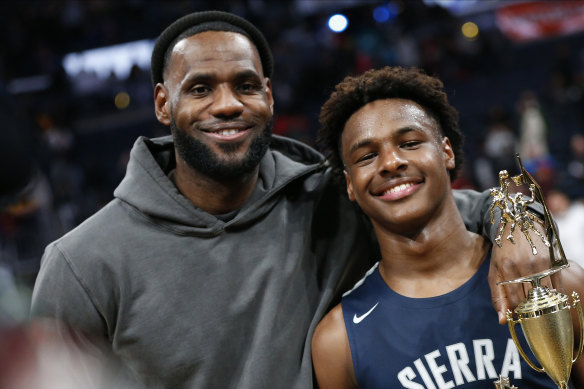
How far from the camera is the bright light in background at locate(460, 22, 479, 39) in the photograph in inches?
534

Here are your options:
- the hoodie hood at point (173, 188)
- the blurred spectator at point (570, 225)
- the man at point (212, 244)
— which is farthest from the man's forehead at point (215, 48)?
the blurred spectator at point (570, 225)

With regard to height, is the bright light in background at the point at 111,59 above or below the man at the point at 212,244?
above

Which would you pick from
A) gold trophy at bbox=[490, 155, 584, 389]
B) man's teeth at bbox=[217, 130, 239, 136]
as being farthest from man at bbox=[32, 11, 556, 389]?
gold trophy at bbox=[490, 155, 584, 389]

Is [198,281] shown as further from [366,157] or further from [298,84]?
[298,84]

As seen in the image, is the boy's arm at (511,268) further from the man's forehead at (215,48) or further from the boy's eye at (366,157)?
the man's forehead at (215,48)

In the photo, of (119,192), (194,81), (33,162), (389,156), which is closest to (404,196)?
(389,156)

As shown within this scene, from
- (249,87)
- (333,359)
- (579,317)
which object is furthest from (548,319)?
(249,87)

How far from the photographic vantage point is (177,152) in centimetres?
268

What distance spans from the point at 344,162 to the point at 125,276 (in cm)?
94

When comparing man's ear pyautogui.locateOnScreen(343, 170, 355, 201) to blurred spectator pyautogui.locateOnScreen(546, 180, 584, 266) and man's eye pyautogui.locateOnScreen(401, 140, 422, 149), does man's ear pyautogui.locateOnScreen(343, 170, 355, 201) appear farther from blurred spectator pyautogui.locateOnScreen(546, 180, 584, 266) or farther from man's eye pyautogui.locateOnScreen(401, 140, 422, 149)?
blurred spectator pyautogui.locateOnScreen(546, 180, 584, 266)

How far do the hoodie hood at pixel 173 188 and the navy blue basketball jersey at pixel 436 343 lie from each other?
0.57m

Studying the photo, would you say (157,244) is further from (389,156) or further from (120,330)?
(389,156)

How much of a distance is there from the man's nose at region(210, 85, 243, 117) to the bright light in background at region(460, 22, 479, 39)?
11841 millimetres

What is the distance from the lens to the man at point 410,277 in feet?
7.27
